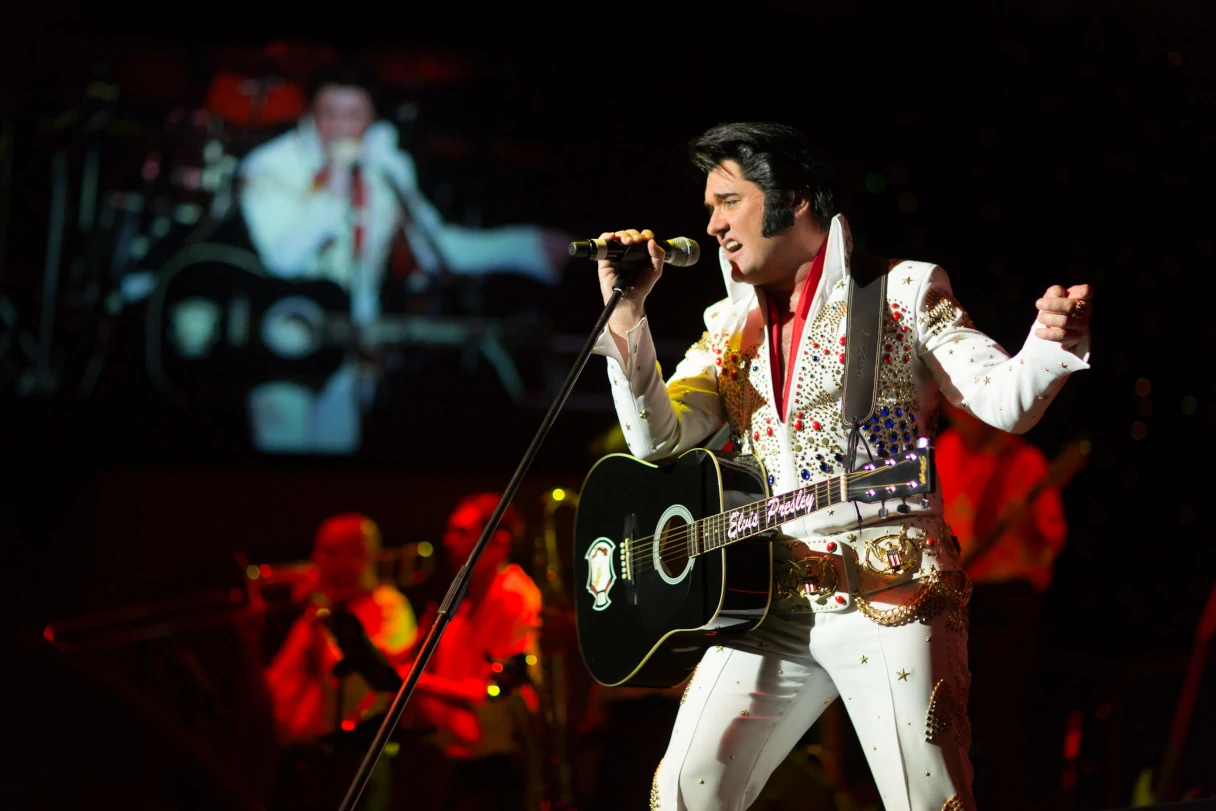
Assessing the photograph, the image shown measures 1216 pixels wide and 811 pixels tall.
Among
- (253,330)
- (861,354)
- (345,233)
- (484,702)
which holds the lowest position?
(484,702)

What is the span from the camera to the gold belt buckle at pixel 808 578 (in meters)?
1.81

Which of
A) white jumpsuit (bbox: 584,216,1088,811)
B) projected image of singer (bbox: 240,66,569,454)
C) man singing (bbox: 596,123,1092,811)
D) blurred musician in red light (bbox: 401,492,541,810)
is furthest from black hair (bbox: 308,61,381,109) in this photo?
white jumpsuit (bbox: 584,216,1088,811)

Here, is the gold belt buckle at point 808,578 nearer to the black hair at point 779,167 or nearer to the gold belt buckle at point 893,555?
the gold belt buckle at point 893,555

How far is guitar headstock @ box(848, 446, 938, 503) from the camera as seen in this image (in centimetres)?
157

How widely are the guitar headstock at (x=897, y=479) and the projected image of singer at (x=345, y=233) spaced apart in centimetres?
268

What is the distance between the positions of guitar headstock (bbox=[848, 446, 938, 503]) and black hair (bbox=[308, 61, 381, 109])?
10.1 ft

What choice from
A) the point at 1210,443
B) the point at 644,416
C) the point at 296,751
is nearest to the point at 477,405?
the point at 296,751

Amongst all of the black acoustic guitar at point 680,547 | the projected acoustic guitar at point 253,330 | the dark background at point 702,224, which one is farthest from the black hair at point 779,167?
the projected acoustic guitar at point 253,330

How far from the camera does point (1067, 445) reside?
4469 millimetres

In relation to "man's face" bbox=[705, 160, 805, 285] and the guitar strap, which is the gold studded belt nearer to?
the guitar strap

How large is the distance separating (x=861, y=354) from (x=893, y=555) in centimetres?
34

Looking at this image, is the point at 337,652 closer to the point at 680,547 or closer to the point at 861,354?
the point at 680,547

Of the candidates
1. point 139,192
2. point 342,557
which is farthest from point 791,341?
point 139,192

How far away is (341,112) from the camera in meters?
4.16
